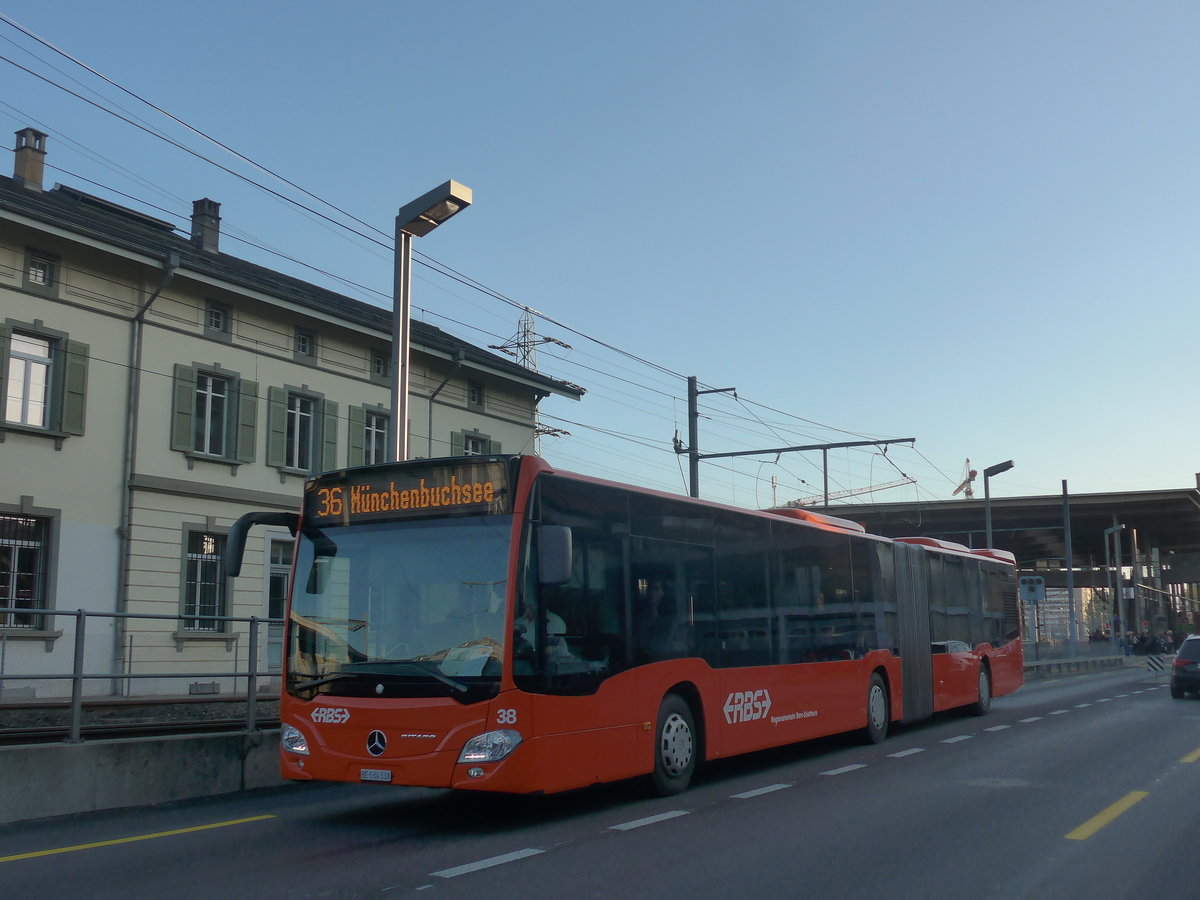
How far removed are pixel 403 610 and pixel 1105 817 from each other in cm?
569

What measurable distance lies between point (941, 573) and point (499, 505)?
11938mm

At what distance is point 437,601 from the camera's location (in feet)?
29.6

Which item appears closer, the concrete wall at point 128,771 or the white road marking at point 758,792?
the concrete wall at point 128,771

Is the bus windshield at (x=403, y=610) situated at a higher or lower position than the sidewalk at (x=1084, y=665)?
higher

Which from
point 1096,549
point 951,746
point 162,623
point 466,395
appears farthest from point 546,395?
point 1096,549

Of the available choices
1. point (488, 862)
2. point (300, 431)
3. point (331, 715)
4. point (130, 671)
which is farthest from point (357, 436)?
point (488, 862)

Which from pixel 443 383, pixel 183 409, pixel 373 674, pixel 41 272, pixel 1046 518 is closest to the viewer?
pixel 373 674

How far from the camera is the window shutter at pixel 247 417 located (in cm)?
2742

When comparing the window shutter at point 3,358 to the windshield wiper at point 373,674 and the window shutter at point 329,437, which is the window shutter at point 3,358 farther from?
the windshield wiper at point 373,674

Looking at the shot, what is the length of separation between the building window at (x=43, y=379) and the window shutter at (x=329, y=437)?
685 centimetres

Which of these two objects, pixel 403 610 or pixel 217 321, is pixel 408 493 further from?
pixel 217 321

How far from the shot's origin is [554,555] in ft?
28.6

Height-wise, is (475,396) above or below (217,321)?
below

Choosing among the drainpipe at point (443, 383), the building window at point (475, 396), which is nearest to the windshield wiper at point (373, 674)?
the drainpipe at point (443, 383)
